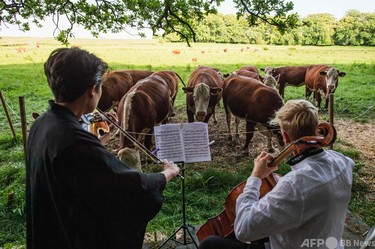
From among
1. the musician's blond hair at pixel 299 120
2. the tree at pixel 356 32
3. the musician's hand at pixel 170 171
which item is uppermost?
the tree at pixel 356 32

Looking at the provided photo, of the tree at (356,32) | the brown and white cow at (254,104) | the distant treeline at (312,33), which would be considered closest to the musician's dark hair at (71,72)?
the brown and white cow at (254,104)

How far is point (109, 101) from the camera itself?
8.30 meters

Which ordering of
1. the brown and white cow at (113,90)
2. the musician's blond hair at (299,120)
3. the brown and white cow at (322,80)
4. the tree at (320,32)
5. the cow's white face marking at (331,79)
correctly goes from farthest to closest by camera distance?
the tree at (320,32) < the brown and white cow at (322,80) < the cow's white face marking at (331,79) < the brown and white cow at (113,90) < the musician's blond hair at (299,120)

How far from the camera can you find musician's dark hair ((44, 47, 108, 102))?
1.53 metres

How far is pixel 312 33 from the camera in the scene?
3031 cm

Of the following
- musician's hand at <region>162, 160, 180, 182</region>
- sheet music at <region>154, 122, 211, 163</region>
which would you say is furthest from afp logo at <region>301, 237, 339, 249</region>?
sheet music at <region>154, 122, 211, 163</region>

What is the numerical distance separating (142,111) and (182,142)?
2856 mm

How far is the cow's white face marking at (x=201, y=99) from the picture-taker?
693 cm

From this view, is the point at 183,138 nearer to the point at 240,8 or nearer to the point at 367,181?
the point at 367,181

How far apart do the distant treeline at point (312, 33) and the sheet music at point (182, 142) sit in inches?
1071

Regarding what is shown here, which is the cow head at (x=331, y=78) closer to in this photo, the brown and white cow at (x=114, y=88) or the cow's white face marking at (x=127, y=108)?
the brown and white cow at (x=114, y=88)

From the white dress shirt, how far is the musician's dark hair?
3.26 feet

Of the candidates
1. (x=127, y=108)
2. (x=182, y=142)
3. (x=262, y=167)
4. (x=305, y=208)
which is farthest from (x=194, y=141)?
(x=127, y=108)

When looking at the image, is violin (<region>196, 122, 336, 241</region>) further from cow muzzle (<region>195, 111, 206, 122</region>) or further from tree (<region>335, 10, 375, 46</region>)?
tree (<region>335, 10, 375, 46</region>)
